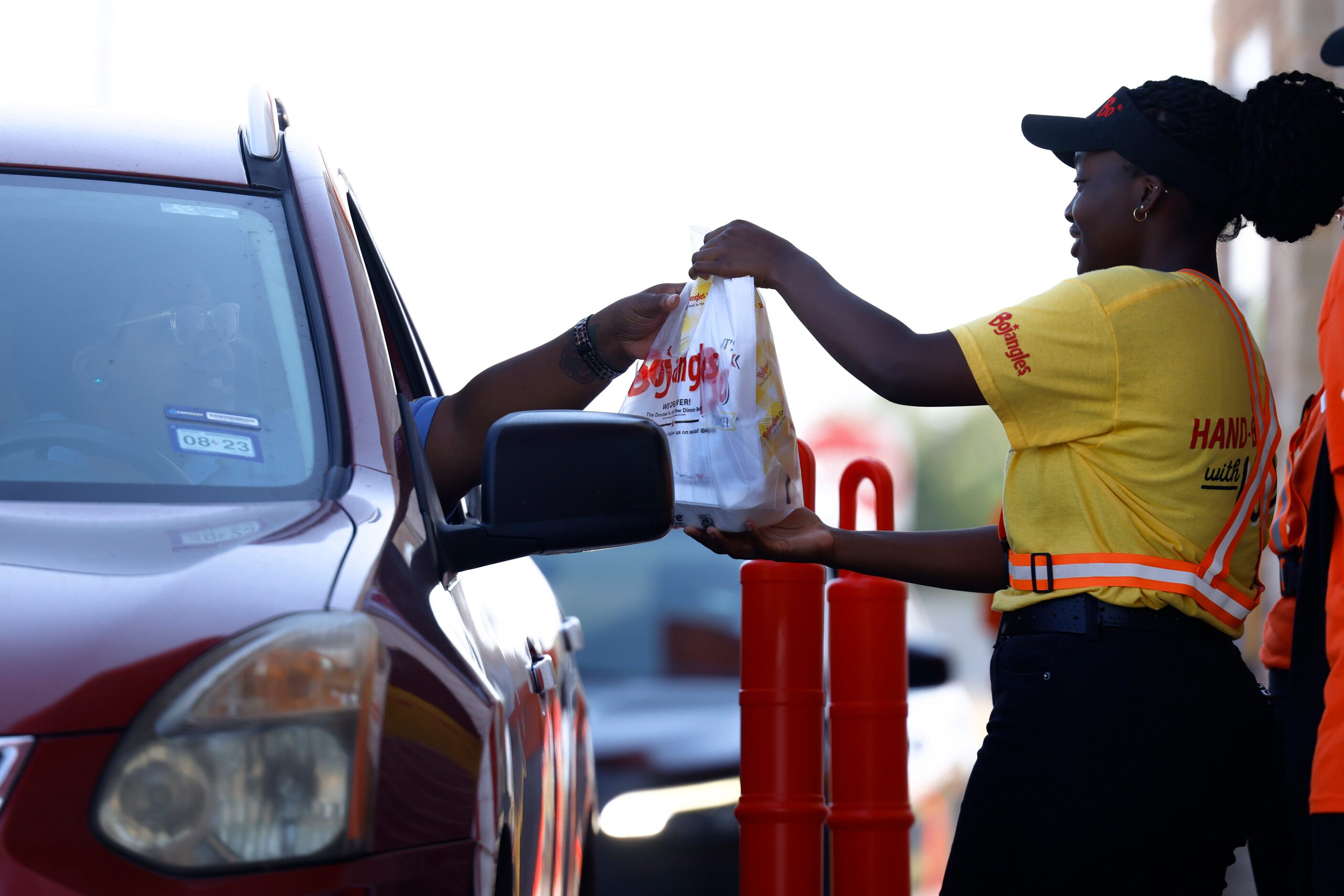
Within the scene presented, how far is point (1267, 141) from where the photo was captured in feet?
7.82

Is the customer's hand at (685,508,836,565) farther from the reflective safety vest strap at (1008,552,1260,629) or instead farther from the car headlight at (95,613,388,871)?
the car headlight at (95,613,388,871)

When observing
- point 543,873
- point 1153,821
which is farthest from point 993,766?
point 543,873

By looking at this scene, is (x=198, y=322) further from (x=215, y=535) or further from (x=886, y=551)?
(x=886, y=551)

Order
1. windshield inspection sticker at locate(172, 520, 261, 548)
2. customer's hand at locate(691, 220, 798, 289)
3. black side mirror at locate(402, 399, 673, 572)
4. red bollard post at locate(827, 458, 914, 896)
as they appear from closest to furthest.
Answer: windshield inspection sticker at locate(172, 520, 261, 548) → black side mirror at locate(402, 399, 673, 572) → customer's hand at locate(691, 220, 798, 289) → red bollard post at locate(827, 458, 914, 896)

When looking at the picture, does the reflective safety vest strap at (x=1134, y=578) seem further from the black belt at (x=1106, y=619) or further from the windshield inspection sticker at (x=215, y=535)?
→ the windshield inspection sticker at (x=215, y=535)

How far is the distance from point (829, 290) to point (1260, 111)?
771 mm

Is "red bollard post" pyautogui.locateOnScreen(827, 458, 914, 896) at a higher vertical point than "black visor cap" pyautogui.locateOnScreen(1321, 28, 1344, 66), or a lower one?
lower

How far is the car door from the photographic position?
188 centimetres

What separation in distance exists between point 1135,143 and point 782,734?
51.9 inches

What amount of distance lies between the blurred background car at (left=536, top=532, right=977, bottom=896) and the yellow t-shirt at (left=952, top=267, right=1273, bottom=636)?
6.77 feet

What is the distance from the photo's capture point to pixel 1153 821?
2.22m

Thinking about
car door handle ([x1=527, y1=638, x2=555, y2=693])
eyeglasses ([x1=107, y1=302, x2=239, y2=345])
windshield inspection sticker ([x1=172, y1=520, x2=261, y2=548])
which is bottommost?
car door handle ([x1=527, y1=638, x2=555, y2=693])

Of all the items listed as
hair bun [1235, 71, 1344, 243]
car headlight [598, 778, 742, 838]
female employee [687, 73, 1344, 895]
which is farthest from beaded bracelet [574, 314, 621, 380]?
car headlight [598, 778, 742, 838]

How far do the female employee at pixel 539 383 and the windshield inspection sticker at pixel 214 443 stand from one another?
0.72 metres
